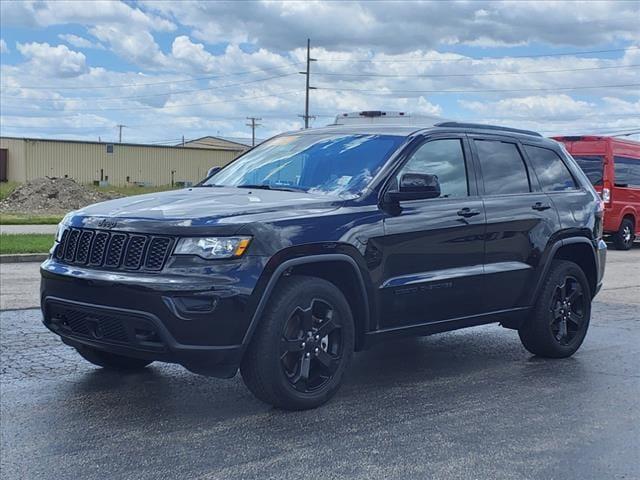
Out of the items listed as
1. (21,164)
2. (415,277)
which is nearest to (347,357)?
(415,277)

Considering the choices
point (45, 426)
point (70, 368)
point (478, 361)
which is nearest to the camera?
point (45, 426)

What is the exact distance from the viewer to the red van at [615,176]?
19.6 metres

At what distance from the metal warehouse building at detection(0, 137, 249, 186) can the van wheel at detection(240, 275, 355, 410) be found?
55130 millimetres

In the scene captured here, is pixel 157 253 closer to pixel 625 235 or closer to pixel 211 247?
pixel 211 247

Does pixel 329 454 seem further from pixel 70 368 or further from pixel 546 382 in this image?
pixel 70 368

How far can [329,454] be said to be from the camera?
4.46 metres

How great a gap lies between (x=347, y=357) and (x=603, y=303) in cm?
625

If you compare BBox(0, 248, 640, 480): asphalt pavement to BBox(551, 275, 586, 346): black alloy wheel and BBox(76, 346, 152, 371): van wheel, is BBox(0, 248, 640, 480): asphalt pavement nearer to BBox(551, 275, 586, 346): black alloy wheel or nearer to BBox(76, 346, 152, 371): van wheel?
BBox(76, 346, 152, 371): van wheel

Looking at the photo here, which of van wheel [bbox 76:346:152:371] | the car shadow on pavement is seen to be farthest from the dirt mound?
the car shadow on pavement

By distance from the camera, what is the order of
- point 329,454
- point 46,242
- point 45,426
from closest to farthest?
point 329,454 < point 45,426 < point 46,242

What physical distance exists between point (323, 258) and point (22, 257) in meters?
11.1

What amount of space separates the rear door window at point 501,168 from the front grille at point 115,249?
2.74 meters

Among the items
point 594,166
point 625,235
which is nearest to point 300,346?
point 594,166

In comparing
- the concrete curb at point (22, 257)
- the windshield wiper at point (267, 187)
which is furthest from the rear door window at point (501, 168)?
the concrete curb at point (22, 257)
